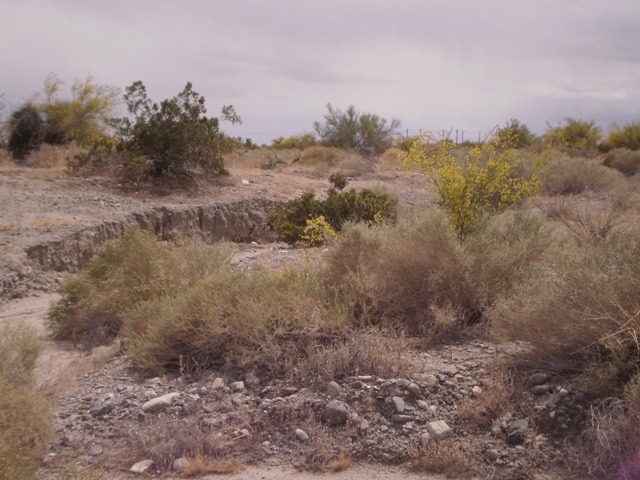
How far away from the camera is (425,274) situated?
7.04m

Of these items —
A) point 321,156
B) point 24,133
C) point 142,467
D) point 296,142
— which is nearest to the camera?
point 142,467

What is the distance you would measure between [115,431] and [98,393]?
91 cm

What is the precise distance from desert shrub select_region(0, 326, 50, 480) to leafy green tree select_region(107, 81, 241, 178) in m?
15.7

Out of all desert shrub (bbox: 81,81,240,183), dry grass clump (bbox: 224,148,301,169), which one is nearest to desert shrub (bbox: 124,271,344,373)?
desert shrub (bbox: 81,81,240,183)

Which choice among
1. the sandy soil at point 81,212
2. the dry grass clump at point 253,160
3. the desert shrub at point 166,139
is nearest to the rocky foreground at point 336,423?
the sandy soil at point 81,212

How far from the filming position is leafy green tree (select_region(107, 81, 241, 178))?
21.5 metres

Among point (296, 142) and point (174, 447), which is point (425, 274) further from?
point (296, 142)

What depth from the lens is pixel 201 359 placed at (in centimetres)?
637

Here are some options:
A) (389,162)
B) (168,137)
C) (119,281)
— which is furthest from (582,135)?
(119,281)

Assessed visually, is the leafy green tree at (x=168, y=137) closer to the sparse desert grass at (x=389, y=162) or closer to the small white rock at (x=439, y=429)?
the sparse desert grass at (x=389, y=162)

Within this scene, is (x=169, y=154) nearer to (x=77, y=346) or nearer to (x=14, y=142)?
(x=14, y=142)

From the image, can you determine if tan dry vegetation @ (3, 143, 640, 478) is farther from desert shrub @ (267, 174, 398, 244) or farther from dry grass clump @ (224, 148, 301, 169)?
dry grass clump @ (224, 148, 301, 169)

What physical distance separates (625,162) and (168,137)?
2278 cm

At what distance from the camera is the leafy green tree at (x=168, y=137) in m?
21.5
